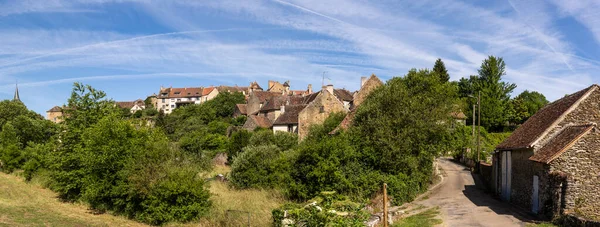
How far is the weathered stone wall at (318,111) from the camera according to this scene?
158ft

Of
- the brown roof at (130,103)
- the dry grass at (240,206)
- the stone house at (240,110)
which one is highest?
the brown roof at (130,103)

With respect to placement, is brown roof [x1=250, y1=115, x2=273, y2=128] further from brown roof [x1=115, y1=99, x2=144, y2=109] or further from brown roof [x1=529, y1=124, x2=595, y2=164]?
brown roof [x1=115, y1=99, x2=144, y2=109]

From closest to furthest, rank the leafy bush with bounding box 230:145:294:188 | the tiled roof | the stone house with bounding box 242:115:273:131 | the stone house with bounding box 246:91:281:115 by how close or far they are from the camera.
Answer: the leafy bush with bounding box 230:145:294:188
the stone house with bounding box 242:115:273:131
the stone house with bounding box 246:91:281:115
the tiled roof

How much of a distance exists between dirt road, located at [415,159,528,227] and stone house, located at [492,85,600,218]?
128cm

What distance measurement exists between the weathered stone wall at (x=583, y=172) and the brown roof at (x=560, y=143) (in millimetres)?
261

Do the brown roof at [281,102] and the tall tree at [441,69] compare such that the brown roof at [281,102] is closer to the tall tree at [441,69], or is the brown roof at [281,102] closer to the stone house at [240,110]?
the stone house at [240,110]

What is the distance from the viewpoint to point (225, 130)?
68125mm

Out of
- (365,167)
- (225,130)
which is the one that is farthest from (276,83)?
(365,167)

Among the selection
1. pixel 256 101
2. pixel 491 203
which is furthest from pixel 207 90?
pixel 491 203

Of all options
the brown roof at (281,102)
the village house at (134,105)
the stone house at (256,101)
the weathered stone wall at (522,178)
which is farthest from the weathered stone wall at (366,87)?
the village house at (134,105)

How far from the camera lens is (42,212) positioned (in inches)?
1067

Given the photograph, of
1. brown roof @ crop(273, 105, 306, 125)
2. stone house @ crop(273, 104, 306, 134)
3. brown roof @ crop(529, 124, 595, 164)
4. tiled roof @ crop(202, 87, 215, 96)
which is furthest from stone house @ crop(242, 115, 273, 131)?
tiled roof @ crop(202, 87, 215, 96)

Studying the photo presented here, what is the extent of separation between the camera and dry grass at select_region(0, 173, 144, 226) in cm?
2375

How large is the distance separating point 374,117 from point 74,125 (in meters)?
25.3
